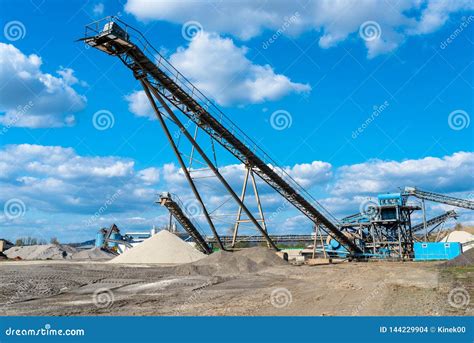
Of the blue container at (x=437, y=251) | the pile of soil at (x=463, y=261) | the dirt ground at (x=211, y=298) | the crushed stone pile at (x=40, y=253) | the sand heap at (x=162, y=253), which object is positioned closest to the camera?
the dirt ground at (x=211, y=298)

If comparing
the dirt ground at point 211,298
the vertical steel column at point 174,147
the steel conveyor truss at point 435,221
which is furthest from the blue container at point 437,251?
the dirt ground at point 211,298

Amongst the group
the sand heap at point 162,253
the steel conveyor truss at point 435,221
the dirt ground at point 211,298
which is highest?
the steel conveyor truss at point 435,221

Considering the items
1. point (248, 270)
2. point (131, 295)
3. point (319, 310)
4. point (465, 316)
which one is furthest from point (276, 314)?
point (248, 270)

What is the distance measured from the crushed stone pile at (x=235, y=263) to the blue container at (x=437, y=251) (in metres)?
13.8

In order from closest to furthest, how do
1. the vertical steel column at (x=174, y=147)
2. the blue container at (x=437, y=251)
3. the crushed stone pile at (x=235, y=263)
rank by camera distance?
the vertical steel column at (x=174, y=147) < the crushed stone pile at (x=235, y=263) < the blue container at (x=437, y=251)

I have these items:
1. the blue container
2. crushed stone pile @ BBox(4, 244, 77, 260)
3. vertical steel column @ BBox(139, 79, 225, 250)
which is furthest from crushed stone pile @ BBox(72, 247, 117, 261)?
the blue container

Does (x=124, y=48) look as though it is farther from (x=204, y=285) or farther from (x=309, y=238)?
(x=309, y=238)

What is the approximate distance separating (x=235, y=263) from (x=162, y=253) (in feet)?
23.8

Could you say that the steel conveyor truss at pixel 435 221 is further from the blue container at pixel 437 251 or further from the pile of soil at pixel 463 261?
the pile of soil at pixel 463 261

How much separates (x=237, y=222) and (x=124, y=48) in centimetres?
1054

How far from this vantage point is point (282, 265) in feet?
66.0

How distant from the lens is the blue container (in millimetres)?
28688

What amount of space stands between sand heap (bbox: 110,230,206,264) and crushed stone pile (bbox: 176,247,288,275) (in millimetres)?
4944

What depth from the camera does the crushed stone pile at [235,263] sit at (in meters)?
17.2
